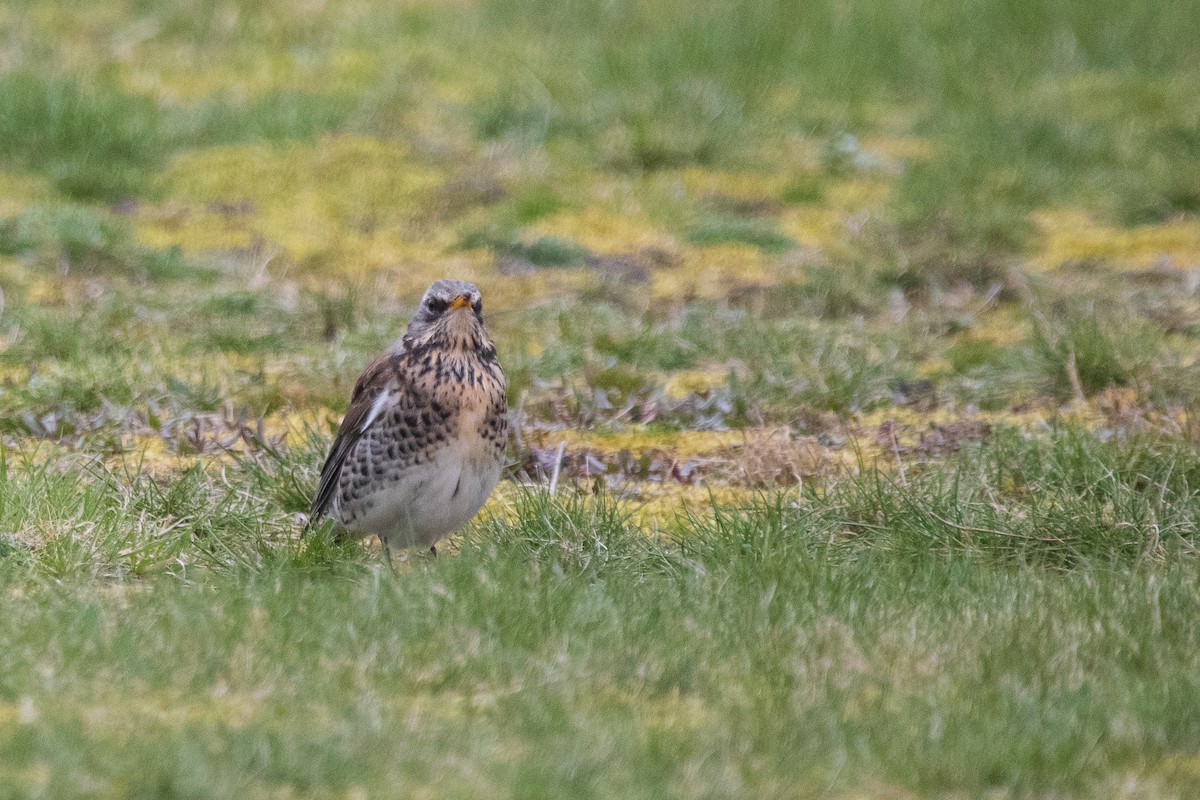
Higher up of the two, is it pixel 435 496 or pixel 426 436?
pixel 426 436

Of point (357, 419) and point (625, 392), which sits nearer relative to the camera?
point (357, 419)

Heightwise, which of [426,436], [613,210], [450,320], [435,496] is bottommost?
[613,210]

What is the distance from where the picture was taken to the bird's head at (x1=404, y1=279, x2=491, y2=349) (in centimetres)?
595

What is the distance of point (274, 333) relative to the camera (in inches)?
334

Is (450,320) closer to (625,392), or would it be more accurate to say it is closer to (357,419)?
(357,419)

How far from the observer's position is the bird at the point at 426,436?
578 cm

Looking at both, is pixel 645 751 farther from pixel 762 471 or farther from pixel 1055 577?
pixel 762 471

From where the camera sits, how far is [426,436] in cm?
582

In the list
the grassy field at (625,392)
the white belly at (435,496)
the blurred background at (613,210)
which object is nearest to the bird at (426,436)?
the white belly at (435,496)

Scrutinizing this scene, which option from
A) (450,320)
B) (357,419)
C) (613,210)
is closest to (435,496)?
(357,419)

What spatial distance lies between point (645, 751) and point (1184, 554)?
227 cm

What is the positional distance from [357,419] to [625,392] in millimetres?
2093


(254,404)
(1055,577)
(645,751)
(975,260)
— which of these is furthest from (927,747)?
(975,260)

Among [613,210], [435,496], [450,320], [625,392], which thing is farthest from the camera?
[613,210]
